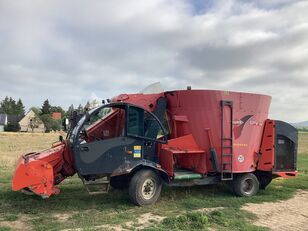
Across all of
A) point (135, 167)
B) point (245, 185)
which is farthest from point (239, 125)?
point (135, 167)

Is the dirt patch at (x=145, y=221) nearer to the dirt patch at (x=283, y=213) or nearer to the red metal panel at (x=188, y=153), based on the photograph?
the red metal panel at (x=188, y=153)

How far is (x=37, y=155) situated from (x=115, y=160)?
1.82 m

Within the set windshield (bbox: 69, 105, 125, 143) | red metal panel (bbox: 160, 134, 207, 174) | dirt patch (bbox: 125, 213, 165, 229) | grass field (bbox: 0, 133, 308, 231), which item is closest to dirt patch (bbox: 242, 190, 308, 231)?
grass field (bbox: 0, 133, 308, 231)

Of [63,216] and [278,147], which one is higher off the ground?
[278,147]

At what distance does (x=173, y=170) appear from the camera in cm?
981

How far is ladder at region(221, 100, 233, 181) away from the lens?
10.3 metres

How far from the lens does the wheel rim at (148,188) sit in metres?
9.19

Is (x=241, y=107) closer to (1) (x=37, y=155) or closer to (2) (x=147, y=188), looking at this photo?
(2) (x=147, y=188)

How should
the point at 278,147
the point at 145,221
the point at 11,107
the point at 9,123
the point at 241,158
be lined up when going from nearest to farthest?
1. the point at 145,221
2. the point at 241,158
3. the point at 278,147
4. the point at 9,123
5. the point at 11,107

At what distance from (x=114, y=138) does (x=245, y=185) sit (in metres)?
4.08

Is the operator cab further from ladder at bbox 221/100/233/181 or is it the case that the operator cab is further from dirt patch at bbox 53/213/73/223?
ladder at bbox 221/100/233/181

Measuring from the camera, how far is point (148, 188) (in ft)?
30.5

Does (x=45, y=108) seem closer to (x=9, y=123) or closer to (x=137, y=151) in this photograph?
(x=9, y=123)

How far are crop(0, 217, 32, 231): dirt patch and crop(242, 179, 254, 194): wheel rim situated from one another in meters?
5.86
